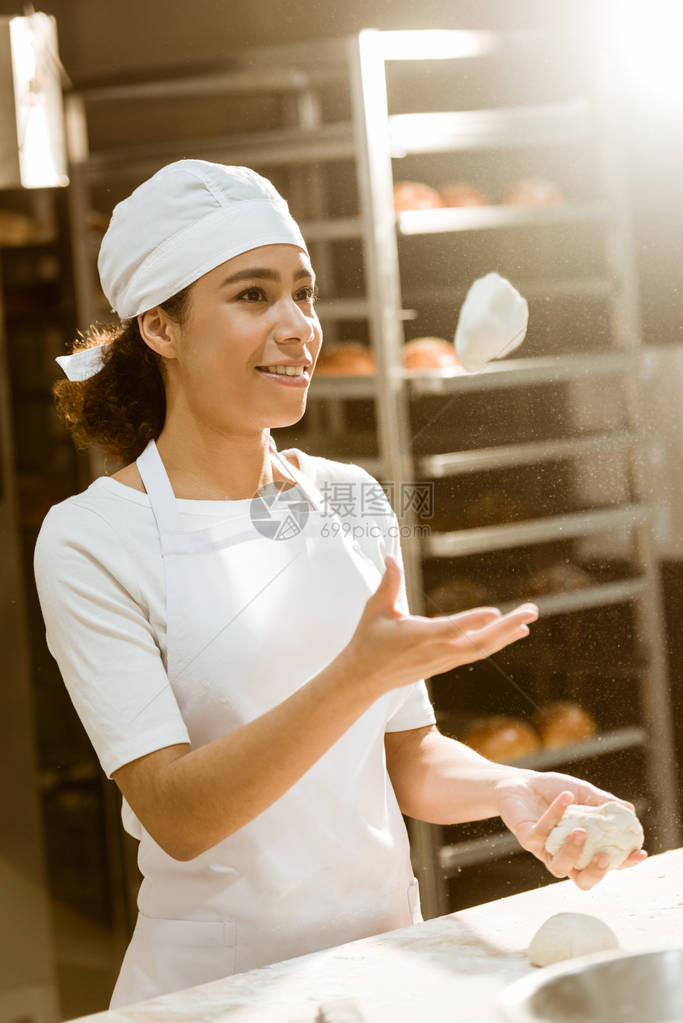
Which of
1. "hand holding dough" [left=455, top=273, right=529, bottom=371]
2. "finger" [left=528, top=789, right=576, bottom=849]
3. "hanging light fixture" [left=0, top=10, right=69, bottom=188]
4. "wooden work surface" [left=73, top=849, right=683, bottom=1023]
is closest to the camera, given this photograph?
"wooden work surface" [left=73, top=849, right=683, bottom=1023]

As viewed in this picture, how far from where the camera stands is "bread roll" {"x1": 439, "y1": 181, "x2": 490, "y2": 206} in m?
1.49

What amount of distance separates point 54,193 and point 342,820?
846mm

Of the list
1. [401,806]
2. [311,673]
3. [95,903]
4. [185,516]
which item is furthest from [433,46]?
[95,903]

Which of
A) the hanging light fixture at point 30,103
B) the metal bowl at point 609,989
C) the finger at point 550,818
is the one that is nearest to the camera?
the metal bowl at point 609,989

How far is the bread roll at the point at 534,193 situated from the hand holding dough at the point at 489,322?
11 centimetres

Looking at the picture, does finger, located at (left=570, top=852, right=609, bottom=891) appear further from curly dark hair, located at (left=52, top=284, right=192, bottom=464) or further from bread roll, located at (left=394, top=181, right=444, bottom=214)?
bread roll, located at (left=394, top=181, right=444, bottom=214)

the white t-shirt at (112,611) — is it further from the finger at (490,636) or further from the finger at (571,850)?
the finger at (571,850)

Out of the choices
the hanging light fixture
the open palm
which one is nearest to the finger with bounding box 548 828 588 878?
the open palm

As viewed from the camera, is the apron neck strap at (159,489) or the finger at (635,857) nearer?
the finger at (635,857)

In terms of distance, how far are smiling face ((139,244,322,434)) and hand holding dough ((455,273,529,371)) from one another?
0.33 metres

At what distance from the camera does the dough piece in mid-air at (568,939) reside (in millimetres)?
920

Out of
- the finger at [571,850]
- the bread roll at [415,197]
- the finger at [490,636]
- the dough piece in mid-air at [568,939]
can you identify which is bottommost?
Result: the dough piece in mid-air at [568,939]

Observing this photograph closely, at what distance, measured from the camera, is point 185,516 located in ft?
3.85
